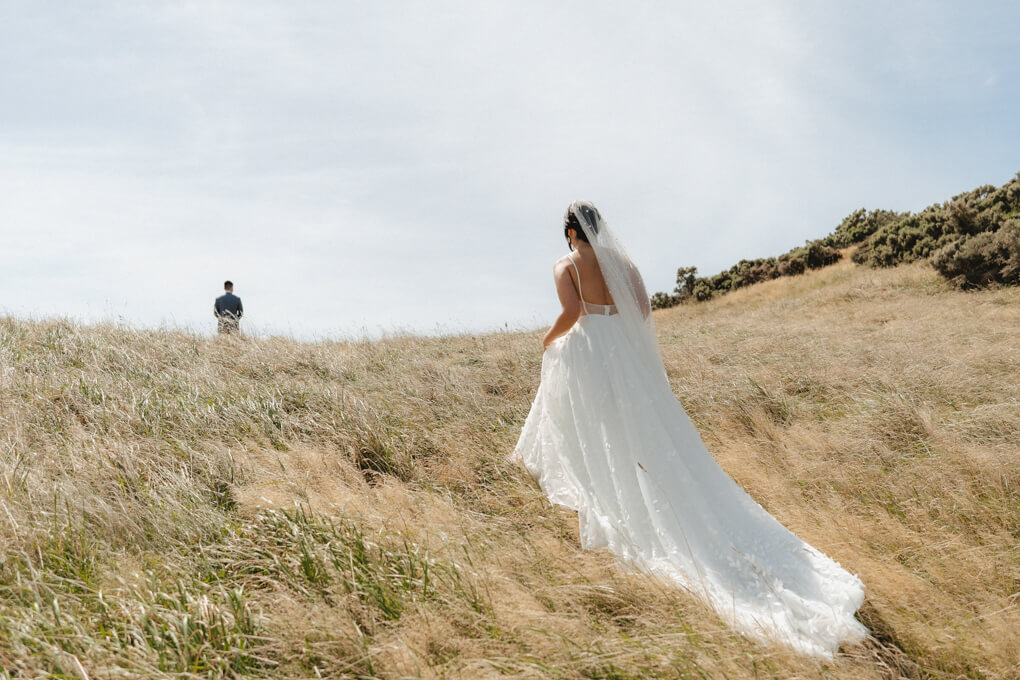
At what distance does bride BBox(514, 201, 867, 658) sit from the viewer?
3826 mm

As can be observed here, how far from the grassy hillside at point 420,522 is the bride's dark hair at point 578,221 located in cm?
220

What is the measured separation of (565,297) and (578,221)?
62 cm

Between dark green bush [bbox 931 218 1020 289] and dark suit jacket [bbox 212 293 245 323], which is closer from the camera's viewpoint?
dark suit jacket [bbox 212 293 245 323]

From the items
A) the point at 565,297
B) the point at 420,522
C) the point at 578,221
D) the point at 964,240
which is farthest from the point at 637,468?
the point at 964,240

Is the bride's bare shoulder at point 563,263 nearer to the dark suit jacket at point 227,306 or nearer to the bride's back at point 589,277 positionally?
the bride's back at point 589,277

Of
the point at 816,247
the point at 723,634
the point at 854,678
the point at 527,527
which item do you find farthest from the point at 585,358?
the point at 816,247

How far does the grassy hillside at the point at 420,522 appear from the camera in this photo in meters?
2.99

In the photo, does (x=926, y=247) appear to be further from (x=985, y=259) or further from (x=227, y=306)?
(x=227, y=306)

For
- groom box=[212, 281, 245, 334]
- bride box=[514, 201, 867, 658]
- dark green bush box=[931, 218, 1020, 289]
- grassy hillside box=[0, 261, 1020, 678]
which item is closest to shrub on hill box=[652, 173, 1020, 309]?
dark green bush box=[931, 218, 1020, 289]

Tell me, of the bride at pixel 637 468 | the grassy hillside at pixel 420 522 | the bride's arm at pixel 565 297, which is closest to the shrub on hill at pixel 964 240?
the grassy hillside at pixel 420 522

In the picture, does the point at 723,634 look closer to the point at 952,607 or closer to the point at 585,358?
the point at 952,607

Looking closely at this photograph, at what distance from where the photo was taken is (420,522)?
4.39 m

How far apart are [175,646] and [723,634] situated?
9.13 ft

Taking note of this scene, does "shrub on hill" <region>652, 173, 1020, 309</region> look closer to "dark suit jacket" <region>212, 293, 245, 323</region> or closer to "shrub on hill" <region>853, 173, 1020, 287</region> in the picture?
"shrub on hill" <region>853, 173, 1020, 287</region>
